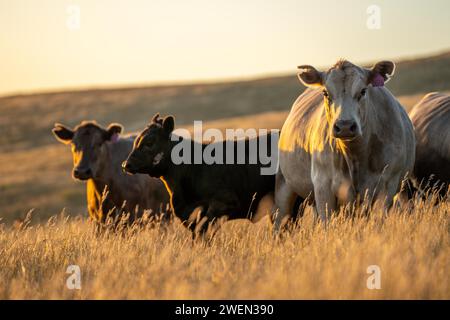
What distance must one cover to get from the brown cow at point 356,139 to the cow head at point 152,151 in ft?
8.00

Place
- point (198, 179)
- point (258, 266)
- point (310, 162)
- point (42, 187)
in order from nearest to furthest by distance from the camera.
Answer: point (258, 266) → point (310, 162) → point (198, 179) → point (42, 187)

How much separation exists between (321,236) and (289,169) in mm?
2554

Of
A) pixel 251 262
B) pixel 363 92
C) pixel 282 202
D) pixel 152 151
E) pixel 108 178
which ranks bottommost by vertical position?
pixel 251 262

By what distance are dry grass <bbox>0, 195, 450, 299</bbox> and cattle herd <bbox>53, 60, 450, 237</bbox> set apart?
25.4 inches

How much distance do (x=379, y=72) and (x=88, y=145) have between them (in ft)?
18.9

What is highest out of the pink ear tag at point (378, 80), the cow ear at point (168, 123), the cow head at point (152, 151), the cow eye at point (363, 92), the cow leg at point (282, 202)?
the pink ear tag at point (378, 80)

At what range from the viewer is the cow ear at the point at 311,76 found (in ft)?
26.5

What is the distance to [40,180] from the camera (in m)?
29.3

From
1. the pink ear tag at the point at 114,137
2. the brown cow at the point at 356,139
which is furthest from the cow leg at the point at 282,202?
the pink ear tag at the point at 114,137

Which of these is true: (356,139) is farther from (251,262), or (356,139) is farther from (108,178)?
(108,178)

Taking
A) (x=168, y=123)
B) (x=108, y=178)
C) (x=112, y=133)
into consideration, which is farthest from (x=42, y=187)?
(x=168, y=123)

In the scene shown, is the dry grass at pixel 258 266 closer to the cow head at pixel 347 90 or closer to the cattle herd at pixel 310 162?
the cattle herd at pixel 310 162

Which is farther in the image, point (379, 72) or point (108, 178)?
point (108, 178)

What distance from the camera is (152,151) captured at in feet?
33.4
